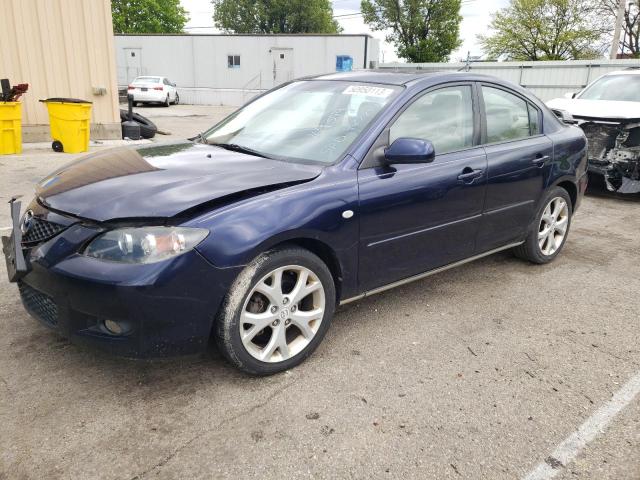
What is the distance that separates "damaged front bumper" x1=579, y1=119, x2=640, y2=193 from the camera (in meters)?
7.27

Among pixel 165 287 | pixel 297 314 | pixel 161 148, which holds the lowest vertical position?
pixel 297 314

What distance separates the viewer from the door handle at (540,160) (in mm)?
4230

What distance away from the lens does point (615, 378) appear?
2.98 metres

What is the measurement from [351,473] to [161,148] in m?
2.41

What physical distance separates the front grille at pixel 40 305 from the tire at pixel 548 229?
3.55m

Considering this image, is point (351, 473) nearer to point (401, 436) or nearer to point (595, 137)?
point (401, 436)

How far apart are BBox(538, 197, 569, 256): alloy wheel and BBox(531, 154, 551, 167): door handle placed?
0.42m

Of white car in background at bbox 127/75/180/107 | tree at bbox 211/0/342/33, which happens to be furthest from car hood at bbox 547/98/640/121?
tree at bbox 211/0/342/33

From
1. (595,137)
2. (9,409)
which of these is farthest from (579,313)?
(595,137)

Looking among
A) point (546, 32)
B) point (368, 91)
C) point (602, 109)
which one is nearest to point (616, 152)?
point (602, 109)

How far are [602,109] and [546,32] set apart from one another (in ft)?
125

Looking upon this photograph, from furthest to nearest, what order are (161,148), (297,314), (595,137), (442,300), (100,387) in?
1. (595,137)
2. (442,300)
3. (161,148)
4. (297,314)
5. (100,387)

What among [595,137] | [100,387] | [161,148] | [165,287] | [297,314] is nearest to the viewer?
[165,287]

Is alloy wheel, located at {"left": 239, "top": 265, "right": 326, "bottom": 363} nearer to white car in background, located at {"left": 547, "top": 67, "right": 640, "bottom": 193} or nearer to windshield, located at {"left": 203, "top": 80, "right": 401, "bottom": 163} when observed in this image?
windshield, located at {"left": 203, "top": 80, "right": 401, "bottom": 163}
